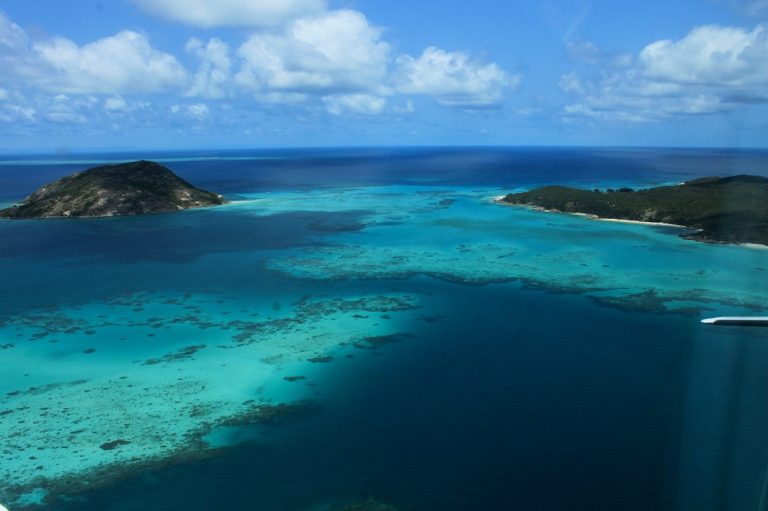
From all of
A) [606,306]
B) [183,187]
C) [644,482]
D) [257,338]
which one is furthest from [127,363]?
[183,187]

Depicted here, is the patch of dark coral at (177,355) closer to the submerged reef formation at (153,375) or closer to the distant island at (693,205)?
the submerged reef formation at (153,375)

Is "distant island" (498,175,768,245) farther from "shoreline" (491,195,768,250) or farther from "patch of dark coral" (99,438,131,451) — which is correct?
"patch of dark coral" (99,438,131,451)

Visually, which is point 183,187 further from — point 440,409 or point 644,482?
point 644,482

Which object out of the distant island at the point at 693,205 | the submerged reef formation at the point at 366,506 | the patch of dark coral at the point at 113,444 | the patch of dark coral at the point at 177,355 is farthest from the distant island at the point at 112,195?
the submerged reef formation at the point at 366,506

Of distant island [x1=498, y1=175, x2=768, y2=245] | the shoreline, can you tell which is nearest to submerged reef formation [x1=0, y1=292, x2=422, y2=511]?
the shoreline

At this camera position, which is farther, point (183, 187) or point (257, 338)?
point (183, 187)

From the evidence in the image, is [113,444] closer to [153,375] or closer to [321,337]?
[153,375]

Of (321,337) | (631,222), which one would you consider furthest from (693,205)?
(321,337)
